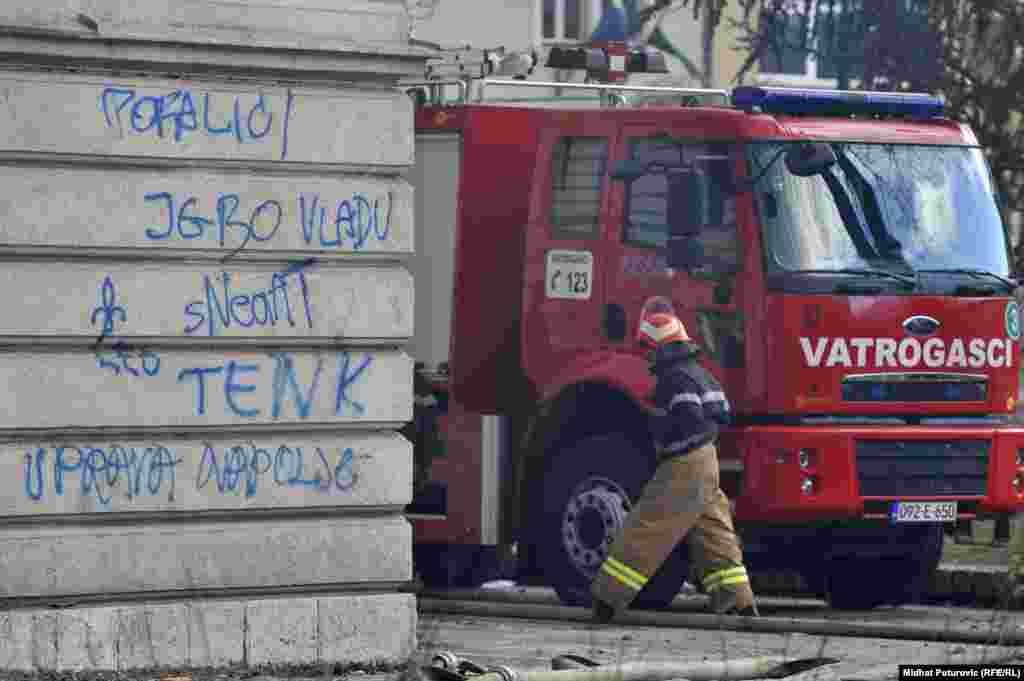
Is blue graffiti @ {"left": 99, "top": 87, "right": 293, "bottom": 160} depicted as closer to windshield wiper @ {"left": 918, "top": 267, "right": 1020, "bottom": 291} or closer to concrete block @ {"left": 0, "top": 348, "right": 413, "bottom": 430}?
concrete block @ {"left": 0, "top": 348, "right": 413, "bottom": 430}

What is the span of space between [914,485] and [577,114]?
262cm

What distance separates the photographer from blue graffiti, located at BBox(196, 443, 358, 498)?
10.6 m

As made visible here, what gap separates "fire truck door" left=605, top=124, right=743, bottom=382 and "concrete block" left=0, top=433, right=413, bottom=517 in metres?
4.01

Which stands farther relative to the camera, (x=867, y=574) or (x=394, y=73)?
(x=867, y=574)

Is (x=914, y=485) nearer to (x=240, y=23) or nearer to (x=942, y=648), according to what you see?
(x=942, y=648)

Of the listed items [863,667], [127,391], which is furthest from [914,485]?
[127,391]

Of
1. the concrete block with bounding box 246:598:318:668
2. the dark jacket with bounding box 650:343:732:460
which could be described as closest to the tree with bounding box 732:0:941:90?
the dark jacket with bounding box 650:343:732:460

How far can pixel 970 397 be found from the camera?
15.0m

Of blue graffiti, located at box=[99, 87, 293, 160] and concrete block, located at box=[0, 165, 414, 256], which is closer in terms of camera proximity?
concrete block, located at box=[0, 165, 414, 256]

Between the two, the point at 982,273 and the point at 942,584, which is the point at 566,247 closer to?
the point at 982,273

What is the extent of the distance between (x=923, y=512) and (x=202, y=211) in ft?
18.0

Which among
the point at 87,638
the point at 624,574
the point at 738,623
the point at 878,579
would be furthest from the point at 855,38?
the point at 87,638

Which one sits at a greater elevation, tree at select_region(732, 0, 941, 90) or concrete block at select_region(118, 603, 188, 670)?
tree at select_region(732, 0, 941, 90)

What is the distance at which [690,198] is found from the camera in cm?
1452
